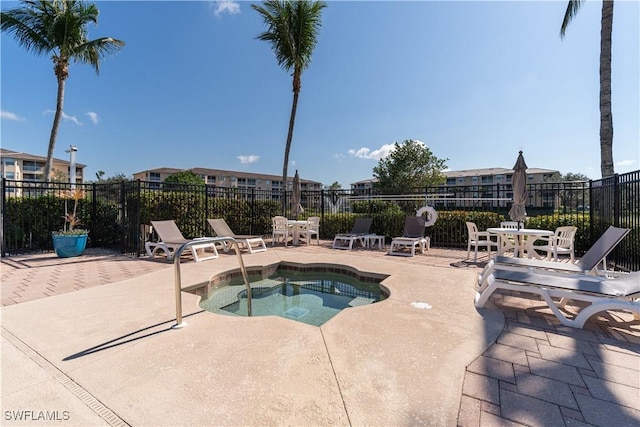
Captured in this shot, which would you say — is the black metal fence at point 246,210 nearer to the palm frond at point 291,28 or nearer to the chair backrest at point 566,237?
the chair backrest at point 566,237

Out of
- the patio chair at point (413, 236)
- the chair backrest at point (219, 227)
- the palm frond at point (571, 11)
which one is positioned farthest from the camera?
the palm frond at point (571, 11)

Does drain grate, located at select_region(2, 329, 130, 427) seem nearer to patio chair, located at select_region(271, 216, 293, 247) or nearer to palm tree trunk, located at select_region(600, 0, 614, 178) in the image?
patio chair, located at select_region(271, 216, 293, 247)

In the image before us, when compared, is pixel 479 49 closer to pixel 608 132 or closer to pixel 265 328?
pixel 608 132

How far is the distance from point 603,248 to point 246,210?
10574 millimetres

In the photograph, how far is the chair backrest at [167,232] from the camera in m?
7.36

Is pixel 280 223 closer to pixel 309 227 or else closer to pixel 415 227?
pixel 309 227

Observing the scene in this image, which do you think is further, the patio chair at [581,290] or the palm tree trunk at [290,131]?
the palm tree trunk at [290,131]

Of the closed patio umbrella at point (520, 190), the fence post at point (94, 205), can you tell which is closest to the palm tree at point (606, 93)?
the closed patio umbrella at point (520, 190)

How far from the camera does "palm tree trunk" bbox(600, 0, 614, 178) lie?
8.04 metres

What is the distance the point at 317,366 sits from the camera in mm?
2279

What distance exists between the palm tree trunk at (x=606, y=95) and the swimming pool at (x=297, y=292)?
7.99m

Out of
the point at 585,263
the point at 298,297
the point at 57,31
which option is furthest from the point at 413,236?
the point at 57,31

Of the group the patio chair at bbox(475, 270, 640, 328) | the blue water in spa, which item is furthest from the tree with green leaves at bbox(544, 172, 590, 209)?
the blue water in spa

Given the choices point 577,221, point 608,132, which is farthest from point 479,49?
point 577,221
